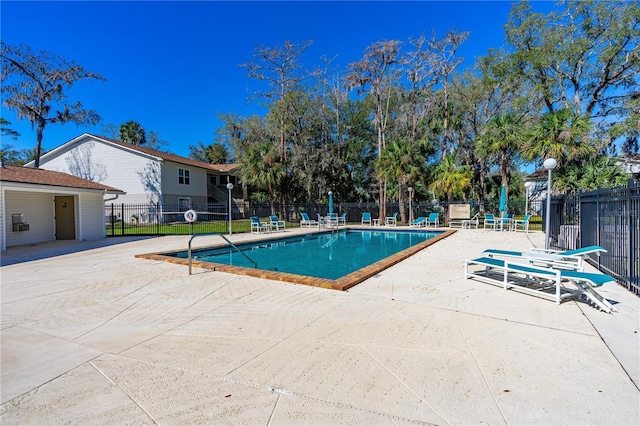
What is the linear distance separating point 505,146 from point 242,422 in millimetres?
20654

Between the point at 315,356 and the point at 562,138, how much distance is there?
17.3 m

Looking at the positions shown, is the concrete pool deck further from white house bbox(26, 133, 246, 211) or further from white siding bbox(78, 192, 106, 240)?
white house bbox(26, 133, 246, 211)

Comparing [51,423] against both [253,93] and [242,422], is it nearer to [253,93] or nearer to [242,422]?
[242,422]

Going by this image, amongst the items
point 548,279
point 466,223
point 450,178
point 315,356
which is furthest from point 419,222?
point 315,356

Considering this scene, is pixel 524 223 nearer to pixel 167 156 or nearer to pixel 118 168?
pixel 167 156

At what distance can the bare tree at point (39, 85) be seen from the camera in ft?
72.1

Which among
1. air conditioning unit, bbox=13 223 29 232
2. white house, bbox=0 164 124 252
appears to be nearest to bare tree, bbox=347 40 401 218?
white house, bbox=0 164 124 252

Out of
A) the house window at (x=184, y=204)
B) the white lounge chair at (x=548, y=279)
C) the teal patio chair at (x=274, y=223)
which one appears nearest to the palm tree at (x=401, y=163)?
the teal patio chair at (x=274, y=223)

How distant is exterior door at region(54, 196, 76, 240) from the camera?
13.4m

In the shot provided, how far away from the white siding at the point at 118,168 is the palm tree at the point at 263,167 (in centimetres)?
694

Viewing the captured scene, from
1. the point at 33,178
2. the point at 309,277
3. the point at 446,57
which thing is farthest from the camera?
the point at 446,57

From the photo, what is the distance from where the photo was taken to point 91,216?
44.7 feet

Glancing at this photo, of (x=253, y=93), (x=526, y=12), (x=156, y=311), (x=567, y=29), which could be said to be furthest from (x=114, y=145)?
(x=567, y=29)

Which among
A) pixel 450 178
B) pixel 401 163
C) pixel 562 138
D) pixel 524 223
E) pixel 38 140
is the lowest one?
pixel 524 223
